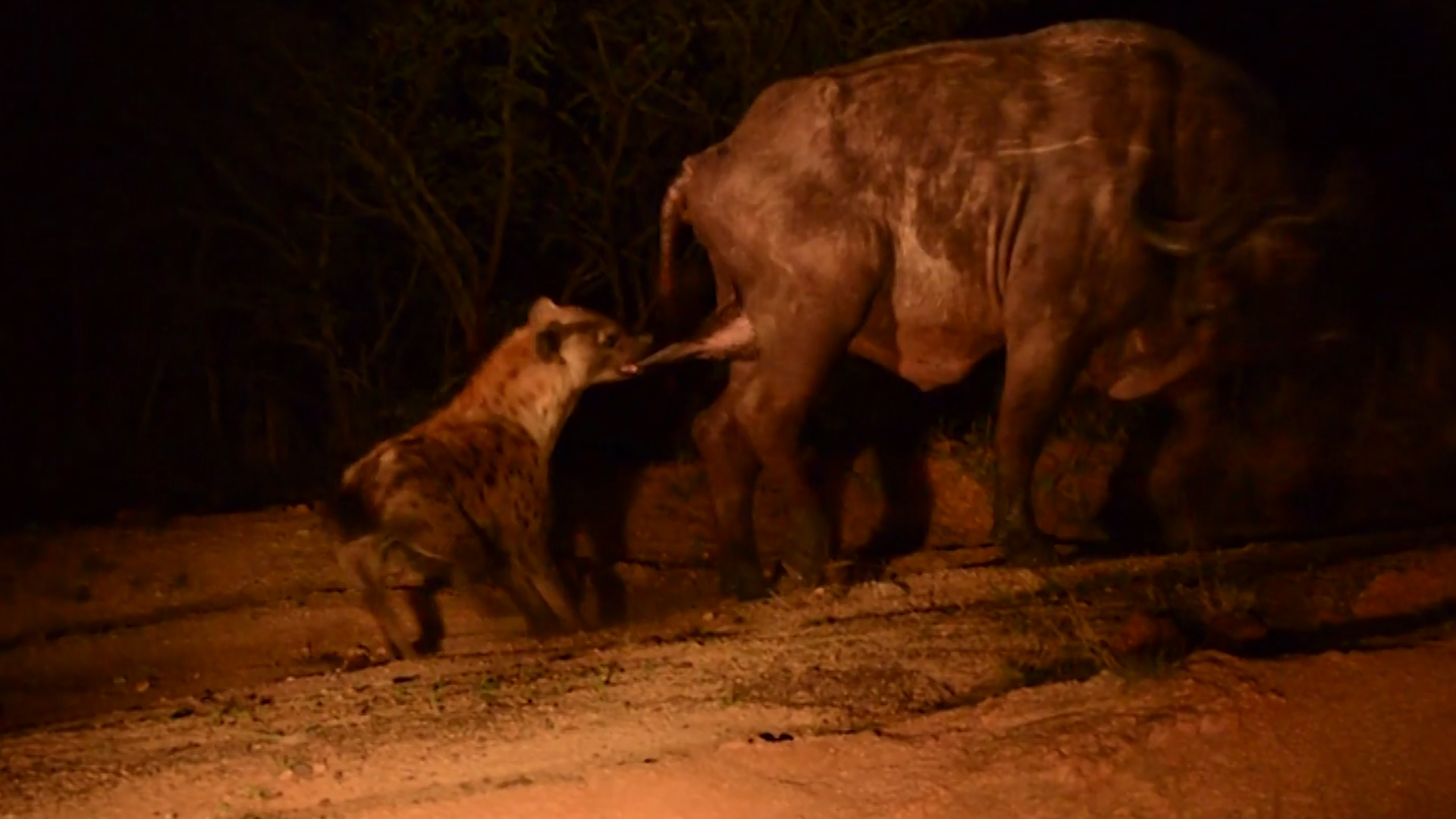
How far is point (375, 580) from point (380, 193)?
12.7 ft

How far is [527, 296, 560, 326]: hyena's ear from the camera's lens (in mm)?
7254

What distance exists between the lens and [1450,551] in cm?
605

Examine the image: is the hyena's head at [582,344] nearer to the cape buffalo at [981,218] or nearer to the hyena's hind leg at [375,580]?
the cape buffalo at [981,218]

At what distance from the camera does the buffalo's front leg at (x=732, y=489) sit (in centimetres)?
720

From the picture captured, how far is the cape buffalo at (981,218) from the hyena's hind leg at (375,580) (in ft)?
4.35

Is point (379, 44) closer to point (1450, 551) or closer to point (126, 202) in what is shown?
point (126, 202)

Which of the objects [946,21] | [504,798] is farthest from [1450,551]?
[946,21]

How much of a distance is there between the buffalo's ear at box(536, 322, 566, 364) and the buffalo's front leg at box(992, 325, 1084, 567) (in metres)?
1.79

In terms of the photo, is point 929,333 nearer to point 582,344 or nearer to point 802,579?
point 802,579

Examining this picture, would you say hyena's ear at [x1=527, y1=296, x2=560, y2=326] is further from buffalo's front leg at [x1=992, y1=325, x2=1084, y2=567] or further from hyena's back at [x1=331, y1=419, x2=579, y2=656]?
buffalo's front leg at [x1=992, y1=325, x2=1084, y2=567]

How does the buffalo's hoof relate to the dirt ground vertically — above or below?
below

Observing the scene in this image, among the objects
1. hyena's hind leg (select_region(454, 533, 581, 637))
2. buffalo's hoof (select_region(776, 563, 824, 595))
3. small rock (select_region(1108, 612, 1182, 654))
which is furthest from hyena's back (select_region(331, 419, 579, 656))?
small rock (select_region(1108, 612, 1182, 654))

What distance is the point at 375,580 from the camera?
6859 mm

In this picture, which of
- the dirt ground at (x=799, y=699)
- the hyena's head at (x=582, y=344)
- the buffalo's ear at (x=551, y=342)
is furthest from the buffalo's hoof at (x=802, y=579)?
the buffalo's ear at (x=551, y=342)
